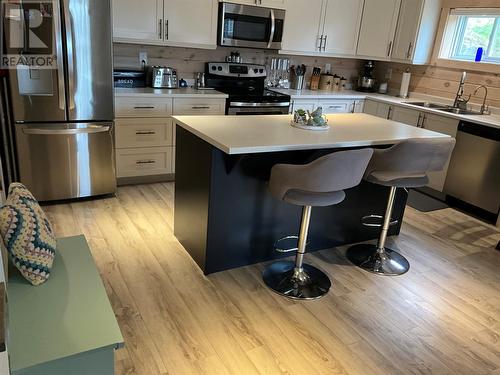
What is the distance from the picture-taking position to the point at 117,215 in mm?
3414

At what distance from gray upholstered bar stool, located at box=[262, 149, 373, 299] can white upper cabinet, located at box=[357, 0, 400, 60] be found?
3.16 meters

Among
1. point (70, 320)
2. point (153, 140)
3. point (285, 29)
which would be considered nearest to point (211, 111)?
point (153, 140)

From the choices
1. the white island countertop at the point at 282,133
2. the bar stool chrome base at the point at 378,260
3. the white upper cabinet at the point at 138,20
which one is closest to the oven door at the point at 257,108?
the white upper cabinet at the point at 138,20

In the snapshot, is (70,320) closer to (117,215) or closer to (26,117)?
(117,215)

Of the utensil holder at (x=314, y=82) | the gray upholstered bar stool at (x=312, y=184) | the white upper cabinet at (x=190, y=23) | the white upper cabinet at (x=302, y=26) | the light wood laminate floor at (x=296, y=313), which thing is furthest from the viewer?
the utensil holder at (x=314, y=82)

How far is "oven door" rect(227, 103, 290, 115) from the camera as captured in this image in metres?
4.24

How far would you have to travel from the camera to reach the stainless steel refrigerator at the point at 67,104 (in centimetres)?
305

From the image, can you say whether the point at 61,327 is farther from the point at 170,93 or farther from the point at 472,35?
the point at 472,35

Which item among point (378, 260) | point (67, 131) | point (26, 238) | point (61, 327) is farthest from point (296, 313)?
point (67, 131)

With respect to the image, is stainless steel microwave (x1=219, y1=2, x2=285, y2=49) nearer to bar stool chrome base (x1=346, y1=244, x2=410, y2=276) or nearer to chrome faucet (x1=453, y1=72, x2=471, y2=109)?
chrome faucet (x1=453, y1=72, x2=471, y2=109)

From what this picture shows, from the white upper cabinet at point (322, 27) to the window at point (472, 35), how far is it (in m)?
1.02

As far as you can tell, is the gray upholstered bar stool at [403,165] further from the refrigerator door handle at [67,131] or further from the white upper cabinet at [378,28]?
the white upper cabinet at [378,28]

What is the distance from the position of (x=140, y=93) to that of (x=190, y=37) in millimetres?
798

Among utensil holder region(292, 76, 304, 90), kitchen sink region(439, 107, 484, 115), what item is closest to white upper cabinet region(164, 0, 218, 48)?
utensil holder region(292, 76, 304, 90)
